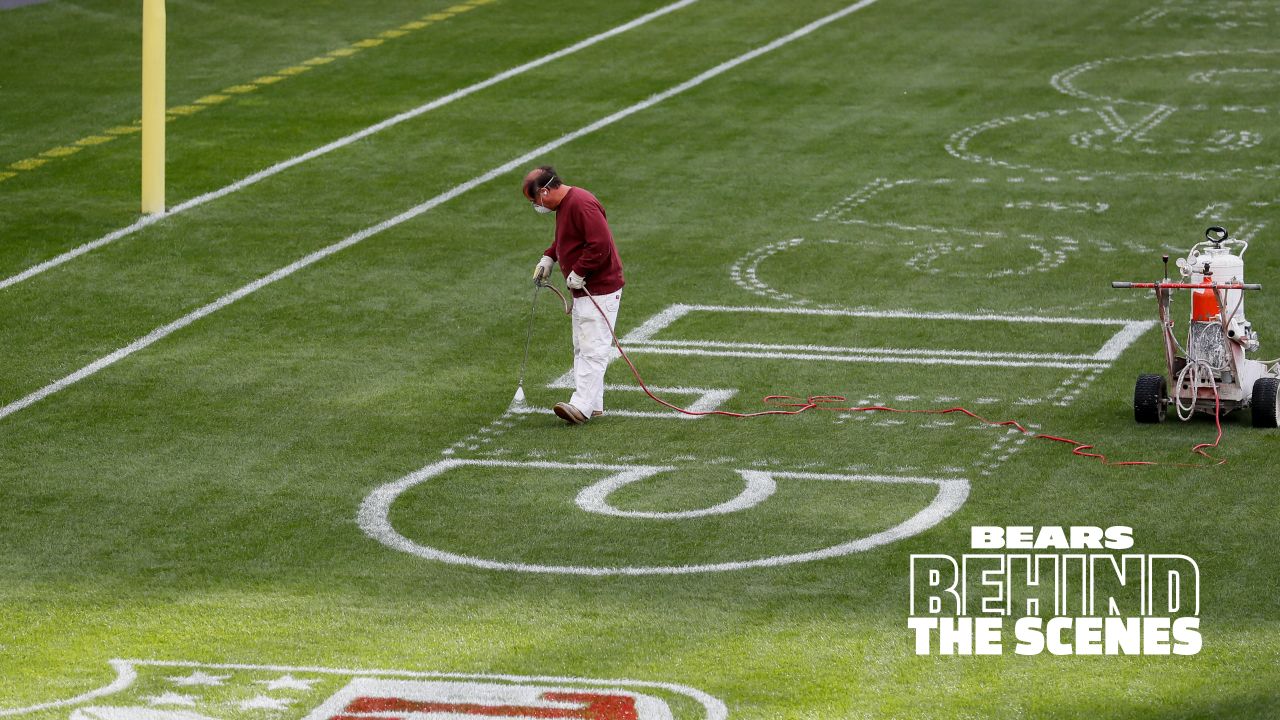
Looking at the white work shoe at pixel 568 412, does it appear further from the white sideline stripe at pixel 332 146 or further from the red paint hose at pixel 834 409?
the white sideline stripe at pixel 332 146

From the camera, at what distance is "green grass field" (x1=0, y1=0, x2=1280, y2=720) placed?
37.3 ft

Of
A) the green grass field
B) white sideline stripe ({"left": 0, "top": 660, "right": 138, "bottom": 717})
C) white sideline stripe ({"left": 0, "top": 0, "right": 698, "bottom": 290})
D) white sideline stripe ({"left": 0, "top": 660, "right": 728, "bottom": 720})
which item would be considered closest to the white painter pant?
the green grass field

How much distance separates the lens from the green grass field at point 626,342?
11375mm

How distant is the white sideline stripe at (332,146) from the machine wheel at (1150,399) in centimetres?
1130

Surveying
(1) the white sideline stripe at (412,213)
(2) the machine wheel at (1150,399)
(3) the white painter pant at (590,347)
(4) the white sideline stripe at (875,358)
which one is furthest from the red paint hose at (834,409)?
(1) the white sideline stripe at (412,213)

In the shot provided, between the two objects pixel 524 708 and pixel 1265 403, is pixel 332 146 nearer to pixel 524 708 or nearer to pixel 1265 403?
pixel 1265 403

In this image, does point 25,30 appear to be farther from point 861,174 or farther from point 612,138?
point 861,174

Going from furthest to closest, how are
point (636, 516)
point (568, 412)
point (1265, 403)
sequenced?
point (568, 412) → point (1265, 403) → point (636, 516)

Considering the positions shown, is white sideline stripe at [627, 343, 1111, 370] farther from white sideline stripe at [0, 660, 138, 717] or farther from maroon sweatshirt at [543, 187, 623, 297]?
white sideline stripe at [0, 660, 138, 717]

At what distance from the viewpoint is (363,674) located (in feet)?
36.1

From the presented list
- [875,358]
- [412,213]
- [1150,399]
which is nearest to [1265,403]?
[1150,399]

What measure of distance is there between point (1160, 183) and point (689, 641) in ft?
50.7

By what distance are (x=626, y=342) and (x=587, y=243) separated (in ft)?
9.33

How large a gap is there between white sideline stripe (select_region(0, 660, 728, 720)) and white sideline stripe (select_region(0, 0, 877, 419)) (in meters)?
6.15
